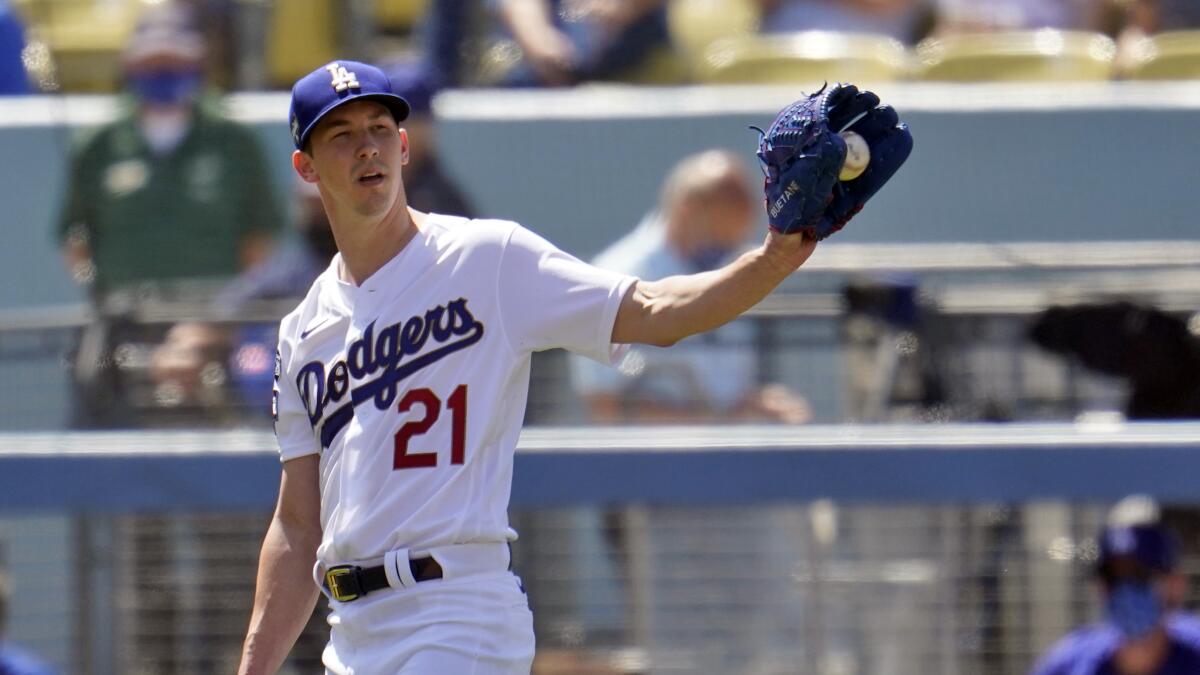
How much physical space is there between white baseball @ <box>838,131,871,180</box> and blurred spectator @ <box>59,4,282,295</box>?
2.96 metres

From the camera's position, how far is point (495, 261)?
2.72 meters

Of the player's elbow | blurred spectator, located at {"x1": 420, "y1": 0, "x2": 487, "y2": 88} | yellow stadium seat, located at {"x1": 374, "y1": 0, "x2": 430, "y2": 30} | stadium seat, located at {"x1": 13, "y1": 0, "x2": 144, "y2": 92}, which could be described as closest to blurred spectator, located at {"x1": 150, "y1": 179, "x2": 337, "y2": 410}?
stadium seat, located at {"x1": 13, "y1": 0, "x2": 144, "y2": 92}

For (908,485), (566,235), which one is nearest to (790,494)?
(908,485)

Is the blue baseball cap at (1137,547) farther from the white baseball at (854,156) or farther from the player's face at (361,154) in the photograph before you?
the player's face at (361,154)

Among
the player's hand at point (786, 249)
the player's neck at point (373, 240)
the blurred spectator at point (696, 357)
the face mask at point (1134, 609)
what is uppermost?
the player's hand at point (786, 249)

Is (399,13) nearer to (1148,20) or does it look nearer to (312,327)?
(1148,20)

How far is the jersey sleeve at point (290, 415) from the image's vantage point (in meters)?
2.89

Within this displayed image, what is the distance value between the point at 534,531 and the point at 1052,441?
4.53ft

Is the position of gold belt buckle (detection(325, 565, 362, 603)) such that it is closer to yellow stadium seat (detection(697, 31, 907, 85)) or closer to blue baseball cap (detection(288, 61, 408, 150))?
blue baseball cap (detection(288, 61, 408, 150))

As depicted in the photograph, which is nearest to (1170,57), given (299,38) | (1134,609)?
(1134,609)

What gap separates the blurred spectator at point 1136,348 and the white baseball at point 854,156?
8.46 ft

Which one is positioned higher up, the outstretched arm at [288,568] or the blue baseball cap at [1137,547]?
the outstretched arm at [288,568]

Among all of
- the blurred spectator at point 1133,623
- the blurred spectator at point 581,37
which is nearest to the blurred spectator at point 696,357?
the blurred spectator at point 1133,623

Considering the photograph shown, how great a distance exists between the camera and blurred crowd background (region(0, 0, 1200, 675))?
4699 millimetres
